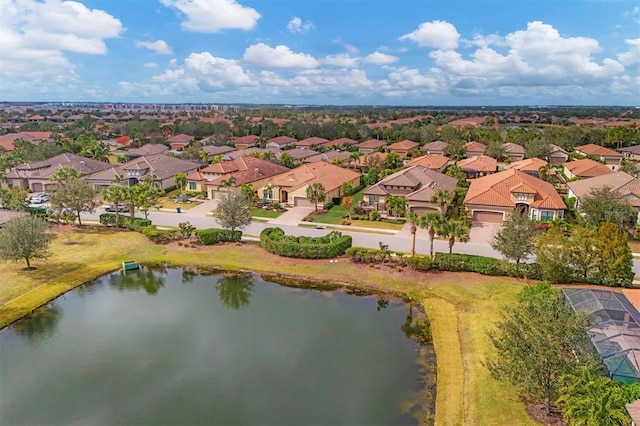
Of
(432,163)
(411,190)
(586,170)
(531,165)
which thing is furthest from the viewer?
(432,163)

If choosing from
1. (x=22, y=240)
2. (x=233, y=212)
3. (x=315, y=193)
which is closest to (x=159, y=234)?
(x=233, y=212)

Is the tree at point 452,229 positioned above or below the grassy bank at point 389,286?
above

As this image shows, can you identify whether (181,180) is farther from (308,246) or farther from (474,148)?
(474,148)

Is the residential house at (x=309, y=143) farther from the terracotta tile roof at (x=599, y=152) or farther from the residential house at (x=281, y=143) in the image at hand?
the terracotta tile roof at (x=599, y=152)

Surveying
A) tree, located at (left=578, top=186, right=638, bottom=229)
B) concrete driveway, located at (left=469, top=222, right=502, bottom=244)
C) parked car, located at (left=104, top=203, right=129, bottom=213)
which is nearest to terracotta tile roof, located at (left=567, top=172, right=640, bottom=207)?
tree, located at (left=578, top=186, right=638, bottom=229)

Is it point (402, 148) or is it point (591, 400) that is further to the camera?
point (402, 148)

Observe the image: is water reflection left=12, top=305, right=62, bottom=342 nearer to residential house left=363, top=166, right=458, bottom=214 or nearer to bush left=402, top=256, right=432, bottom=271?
bush left=402, top=256, right=432, bottom=271

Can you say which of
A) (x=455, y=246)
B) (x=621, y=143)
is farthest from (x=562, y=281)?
(x=621, y=143)

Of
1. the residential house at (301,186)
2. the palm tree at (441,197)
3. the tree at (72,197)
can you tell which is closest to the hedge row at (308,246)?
the palm tree at (441,197)
